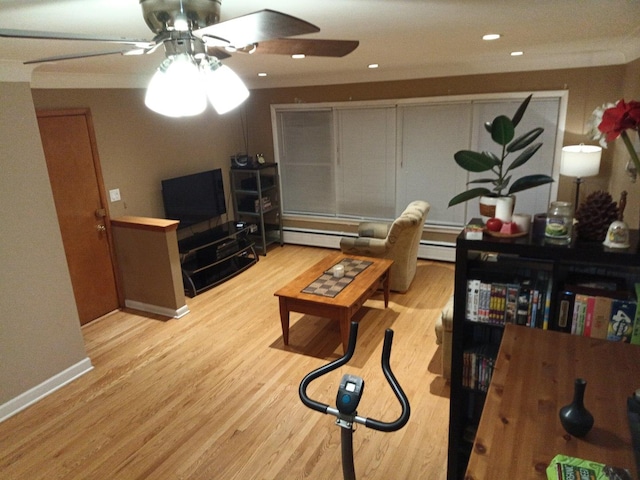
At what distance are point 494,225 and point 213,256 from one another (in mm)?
3686

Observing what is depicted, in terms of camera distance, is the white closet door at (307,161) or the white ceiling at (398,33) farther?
the white closet door at (307,161)

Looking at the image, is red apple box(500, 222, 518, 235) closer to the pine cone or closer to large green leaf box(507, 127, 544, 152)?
the pine cone

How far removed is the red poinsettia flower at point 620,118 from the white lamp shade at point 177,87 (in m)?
1.42

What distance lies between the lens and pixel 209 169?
5.70m

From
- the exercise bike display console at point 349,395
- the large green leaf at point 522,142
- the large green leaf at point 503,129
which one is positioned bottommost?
the exercise bike display console at point 349,395

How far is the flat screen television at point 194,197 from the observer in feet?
16.2

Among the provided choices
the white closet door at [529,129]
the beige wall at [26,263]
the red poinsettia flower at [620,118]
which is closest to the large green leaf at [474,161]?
the red poinsettia flower at [620,118]

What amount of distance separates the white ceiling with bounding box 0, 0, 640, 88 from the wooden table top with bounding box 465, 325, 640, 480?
1.45 meters

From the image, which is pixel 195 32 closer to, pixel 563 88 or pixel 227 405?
pixel 227 405

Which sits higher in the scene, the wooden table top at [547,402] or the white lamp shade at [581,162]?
the white lamp shade at [581,162]

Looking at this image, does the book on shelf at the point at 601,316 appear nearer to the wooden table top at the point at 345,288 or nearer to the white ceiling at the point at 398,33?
the white ceiling at the point at 398,33

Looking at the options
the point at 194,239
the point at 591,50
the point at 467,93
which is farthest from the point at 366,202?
the point at 591,50

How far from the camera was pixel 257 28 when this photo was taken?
1.26 meters

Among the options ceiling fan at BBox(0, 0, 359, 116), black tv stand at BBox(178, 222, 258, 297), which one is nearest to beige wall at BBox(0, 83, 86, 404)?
black tv stand at BBox(178, 222, 258, 297)
